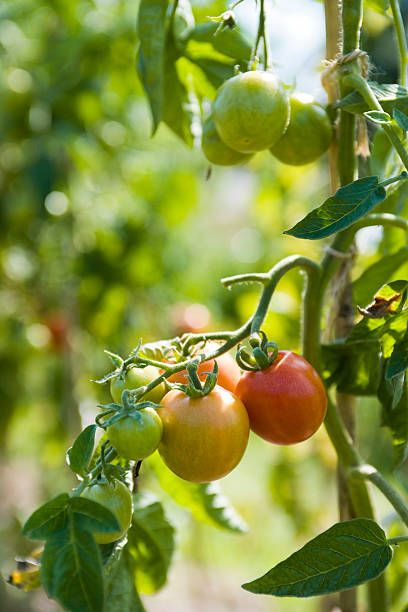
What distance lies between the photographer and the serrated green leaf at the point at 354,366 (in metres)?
0.76

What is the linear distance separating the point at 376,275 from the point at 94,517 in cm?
48

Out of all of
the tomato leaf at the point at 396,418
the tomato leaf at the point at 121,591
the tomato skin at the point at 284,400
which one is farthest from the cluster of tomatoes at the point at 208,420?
the tomato leaf at the point at 121,591

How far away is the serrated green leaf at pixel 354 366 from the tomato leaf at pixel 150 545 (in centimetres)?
25

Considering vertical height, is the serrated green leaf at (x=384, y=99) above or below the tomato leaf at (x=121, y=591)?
above

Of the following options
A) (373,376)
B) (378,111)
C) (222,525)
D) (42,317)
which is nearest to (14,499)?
(42,317)

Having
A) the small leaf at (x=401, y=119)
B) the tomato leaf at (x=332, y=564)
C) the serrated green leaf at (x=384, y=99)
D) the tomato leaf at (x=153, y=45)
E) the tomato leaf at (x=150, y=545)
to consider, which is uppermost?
the tomato leaf at (x=153, y=45)

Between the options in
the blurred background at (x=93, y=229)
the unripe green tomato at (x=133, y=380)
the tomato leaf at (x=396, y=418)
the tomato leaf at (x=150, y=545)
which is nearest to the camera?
the unripe green tomato at (x=133, y=380)

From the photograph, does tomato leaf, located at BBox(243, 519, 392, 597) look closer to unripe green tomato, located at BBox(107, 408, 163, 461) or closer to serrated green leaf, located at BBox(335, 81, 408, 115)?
unripe green tomato, located at BBox(107, 408, 163, 461)

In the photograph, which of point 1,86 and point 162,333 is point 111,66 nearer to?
point 1,86

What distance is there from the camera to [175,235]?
2.15m

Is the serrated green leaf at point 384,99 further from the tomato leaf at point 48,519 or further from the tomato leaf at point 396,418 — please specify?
the tomato leaf at point 48,519

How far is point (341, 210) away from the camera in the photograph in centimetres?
57

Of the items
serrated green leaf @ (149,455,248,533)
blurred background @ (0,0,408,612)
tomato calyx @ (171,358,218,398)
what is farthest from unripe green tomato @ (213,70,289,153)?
blurred background @ (0,0,408,612)

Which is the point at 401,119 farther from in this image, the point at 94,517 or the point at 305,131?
the point at 94,517
